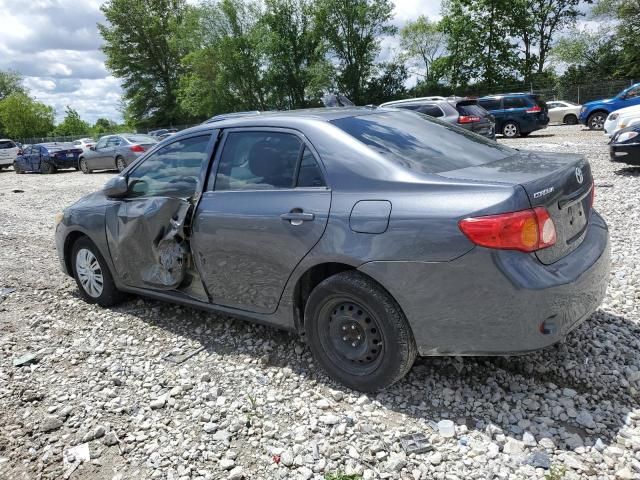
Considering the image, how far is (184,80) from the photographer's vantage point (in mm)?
50281

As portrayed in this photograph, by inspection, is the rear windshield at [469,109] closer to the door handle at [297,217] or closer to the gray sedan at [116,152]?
the gray sedan at [116,152]

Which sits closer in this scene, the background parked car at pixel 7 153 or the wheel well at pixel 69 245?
the wheel well at pixel 69 245

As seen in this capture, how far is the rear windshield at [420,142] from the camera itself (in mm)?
3040

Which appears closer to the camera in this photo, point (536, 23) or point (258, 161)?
point (258, 161)

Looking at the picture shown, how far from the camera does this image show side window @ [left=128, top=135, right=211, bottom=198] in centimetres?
387

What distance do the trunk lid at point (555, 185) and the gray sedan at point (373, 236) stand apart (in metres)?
0.01

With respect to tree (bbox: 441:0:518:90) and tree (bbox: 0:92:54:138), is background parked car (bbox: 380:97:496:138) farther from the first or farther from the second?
tree (bbox: 0:92:54:138)

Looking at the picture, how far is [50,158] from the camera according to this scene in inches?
882

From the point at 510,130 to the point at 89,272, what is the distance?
19411 mm

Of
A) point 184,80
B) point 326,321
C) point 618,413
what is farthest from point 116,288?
point 184,80


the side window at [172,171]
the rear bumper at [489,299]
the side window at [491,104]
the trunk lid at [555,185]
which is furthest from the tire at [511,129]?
the rear bumper at [489,299]

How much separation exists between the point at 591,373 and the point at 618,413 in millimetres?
383

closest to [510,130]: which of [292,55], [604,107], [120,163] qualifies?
[604,107]

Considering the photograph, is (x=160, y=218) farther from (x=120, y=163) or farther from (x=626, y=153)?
(x=120, y=163)
